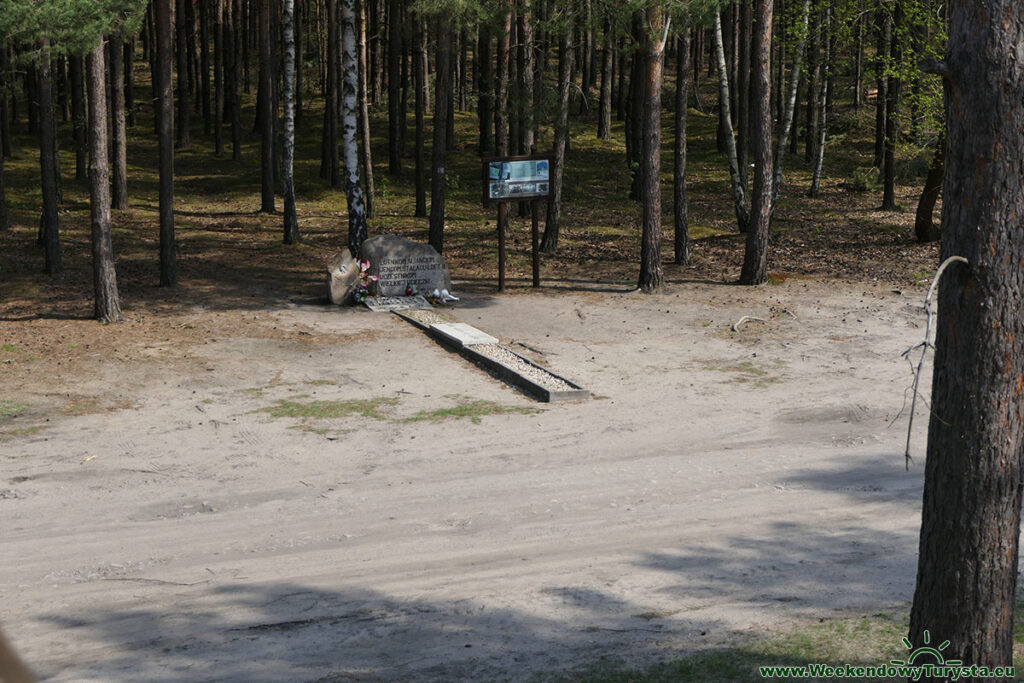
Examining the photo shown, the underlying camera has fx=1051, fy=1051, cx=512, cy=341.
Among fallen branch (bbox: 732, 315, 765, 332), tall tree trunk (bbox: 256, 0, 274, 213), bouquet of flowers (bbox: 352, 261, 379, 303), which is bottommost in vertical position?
fallen branch (bbox: 732, 315, 765, 332)

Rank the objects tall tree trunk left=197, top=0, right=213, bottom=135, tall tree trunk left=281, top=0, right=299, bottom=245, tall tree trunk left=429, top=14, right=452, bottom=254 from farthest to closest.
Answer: tall tree trunk left=197, top=0, right=213, bottom=135, tall tree trunk left=281, top=0, right=299, bottom=245, tall tree trunk left=429, top=14, right=452, bottom=254

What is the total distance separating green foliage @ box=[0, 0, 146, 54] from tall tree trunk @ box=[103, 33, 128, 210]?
23.6 feet

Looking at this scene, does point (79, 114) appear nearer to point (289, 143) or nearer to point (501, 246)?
point (289, 143)

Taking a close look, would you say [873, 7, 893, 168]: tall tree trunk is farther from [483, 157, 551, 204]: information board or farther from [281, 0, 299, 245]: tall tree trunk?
[281, 0, 299, 245]: tall tree trunk

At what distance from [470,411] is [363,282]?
6.89 metres

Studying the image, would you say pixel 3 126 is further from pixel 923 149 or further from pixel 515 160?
pixel 923 149

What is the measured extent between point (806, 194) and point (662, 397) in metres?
21.4

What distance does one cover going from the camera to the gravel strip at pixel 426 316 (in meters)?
17.2

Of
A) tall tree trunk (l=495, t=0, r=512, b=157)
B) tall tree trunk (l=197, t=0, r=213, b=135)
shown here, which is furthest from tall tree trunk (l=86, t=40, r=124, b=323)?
tall tree trunk (l=197, t=0, r=213, b=135)

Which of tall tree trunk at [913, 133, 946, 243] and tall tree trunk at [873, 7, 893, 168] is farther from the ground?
tall tree trunk at [873, 7, 893, 168]

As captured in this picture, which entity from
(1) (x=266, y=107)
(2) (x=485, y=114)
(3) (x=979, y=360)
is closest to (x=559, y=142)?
(1) (x=266, y=107)

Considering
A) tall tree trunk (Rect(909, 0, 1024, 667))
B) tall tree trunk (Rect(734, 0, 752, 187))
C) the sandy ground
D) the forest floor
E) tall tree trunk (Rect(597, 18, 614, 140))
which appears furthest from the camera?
tall tree trunk (Rect(597, 18, 614, 140))

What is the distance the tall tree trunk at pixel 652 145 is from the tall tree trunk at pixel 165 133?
27.5 ft

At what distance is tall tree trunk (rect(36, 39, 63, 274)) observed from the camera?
19.5m
